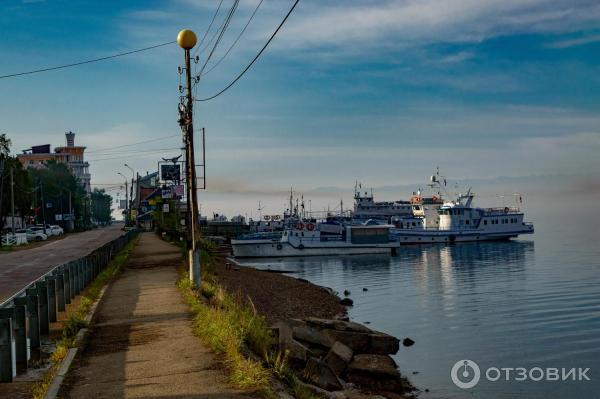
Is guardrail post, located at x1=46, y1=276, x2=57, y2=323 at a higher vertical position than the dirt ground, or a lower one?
higher

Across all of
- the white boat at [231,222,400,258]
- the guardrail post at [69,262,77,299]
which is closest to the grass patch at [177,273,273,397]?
the guardrail post at [69,262,77,299]

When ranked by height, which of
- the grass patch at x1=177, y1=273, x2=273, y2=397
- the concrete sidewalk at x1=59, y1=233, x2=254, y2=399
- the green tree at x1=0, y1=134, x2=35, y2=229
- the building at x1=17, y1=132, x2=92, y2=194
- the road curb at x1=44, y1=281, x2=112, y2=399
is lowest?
the concrete sidewalk at x1=59, y1=233, x2=254, y2=399

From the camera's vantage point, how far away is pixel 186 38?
2169 centimetres

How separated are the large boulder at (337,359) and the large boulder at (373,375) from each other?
173 millimetres

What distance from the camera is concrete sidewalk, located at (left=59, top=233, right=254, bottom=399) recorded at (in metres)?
9.52

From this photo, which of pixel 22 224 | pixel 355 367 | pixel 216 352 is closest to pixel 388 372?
pixel 355 367

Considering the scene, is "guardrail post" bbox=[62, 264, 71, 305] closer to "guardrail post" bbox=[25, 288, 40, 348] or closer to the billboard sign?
"guardrail post" bbox=[25, 288, 40, 348]

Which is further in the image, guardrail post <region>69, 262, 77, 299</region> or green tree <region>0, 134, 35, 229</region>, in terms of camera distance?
green tree <region>0, 134, 35, 229</region>

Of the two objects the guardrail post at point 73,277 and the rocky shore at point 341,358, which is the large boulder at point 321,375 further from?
the guardrail post at point 73,277

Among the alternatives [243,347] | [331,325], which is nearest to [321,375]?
[243,347]

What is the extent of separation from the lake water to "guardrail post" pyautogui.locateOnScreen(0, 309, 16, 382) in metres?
Answer: 11.3

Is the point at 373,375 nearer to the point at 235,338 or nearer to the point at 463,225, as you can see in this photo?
the point at 235,338

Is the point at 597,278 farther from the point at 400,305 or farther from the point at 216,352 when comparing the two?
the point at 216,352

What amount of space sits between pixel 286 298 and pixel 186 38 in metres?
18.6
